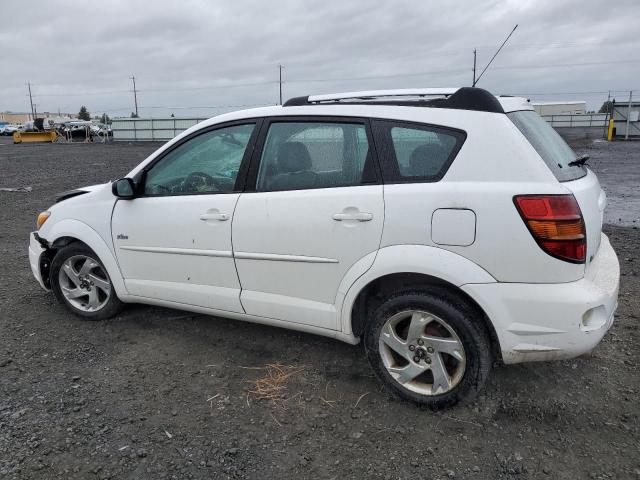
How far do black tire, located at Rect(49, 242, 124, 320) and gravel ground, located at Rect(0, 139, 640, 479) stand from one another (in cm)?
9

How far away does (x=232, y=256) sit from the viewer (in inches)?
138

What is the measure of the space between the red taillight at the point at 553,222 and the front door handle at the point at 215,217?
184cm

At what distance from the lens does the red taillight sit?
8.57ft

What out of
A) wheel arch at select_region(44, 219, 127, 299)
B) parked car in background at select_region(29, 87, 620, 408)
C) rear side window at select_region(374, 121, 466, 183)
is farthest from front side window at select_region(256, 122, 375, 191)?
wheel arch at select_region(44, 219, 127, 299)

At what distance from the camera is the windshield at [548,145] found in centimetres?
282

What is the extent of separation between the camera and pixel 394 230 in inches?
115

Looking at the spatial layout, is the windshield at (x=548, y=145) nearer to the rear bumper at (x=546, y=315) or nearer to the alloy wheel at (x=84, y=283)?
the rear bumper at (x=546, y=315)

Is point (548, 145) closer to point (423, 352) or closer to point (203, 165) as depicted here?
point (423, 352)

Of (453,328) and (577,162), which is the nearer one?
(453,328)

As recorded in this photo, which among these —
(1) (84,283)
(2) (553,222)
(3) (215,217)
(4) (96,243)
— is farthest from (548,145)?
(1) (84,283)

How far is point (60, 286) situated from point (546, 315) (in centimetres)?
387

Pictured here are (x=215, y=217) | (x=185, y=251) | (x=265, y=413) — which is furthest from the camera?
(x=185, y=251)

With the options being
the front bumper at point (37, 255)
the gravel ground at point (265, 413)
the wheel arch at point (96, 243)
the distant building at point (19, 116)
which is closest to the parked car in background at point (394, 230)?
the wheel arch at point (96, 243)

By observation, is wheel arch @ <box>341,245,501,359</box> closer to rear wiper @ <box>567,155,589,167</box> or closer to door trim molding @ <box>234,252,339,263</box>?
door trim molding @ <box>234,252,339,263</box>
